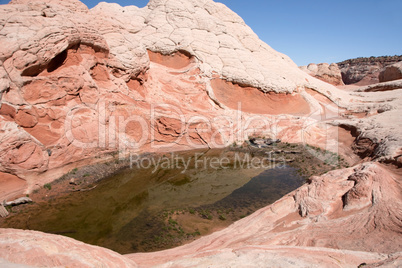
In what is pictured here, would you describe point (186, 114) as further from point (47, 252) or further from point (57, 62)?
point (47, 252)

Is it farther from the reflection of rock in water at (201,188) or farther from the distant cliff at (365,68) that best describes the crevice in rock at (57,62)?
the distant cliff at (365,68)

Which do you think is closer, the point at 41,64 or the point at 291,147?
the point at 41,64

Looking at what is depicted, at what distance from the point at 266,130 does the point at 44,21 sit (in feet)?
39.2

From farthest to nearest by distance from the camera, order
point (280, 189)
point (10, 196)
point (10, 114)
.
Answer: point (280, 189) < point (10, 114) < point (10, 196)

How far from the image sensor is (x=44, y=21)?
9125mm

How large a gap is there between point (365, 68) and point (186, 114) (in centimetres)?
3938

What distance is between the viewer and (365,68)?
130ft

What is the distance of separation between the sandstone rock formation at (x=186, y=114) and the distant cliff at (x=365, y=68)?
23.7 m

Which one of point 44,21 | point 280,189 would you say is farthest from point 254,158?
point 44,21

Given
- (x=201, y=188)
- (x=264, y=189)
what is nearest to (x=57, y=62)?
(x=201, y=188)

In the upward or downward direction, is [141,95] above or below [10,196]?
above

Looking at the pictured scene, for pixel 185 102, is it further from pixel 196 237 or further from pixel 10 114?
pixel 196 237

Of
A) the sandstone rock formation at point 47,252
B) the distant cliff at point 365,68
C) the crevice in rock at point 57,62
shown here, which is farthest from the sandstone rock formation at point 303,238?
the distant cliff at point 365,68

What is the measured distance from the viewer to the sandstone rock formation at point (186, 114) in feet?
13.5
